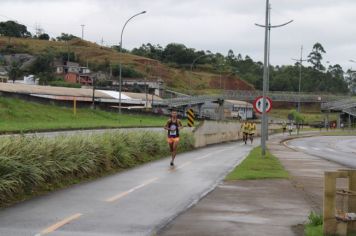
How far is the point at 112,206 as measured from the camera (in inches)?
420

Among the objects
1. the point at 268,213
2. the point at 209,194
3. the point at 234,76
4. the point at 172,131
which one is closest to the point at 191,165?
the point at 172,131

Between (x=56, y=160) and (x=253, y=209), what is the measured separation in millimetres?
4935

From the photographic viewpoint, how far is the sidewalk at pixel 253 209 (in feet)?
28.8

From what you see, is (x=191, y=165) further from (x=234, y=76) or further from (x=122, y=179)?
(x=234, y=76)

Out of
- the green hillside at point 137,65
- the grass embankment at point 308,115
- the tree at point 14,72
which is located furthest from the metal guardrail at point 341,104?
the tree at point 14,72

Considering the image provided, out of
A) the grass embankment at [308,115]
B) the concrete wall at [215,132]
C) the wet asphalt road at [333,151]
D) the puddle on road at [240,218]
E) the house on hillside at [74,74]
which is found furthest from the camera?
the grass embankment at [308,115]

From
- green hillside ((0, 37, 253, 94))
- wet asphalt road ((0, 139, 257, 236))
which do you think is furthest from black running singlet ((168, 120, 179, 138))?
green hillside ((0, 37, 253, 94))

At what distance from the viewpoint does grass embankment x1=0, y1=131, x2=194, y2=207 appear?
11.2 metres

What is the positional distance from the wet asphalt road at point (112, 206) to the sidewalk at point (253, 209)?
14.1 inches

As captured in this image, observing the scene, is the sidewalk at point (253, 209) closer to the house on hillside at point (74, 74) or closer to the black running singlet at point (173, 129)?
the black running singlet at point (173, 129)

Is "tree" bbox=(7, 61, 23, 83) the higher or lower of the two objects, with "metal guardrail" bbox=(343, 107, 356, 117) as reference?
higher

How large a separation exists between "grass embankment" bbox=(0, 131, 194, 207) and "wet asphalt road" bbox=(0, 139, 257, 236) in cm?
40

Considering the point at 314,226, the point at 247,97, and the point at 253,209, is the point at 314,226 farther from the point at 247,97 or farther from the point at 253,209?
the point at 247,97

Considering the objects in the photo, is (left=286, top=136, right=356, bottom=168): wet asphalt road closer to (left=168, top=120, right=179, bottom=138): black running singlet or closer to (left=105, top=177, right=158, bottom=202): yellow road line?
(left=168, top=120, right=179, bottom=138): black running singlet
